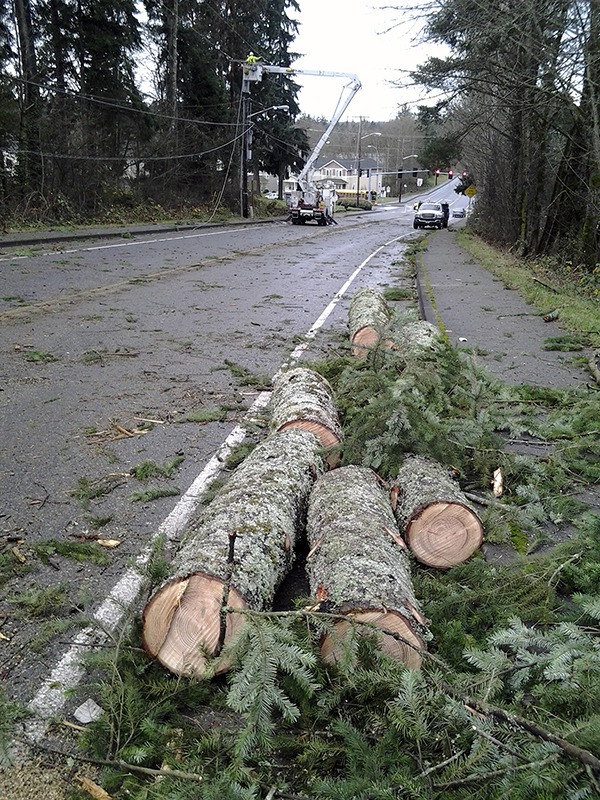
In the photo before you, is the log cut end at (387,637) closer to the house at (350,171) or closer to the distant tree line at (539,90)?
the distant tree line at (539,90)

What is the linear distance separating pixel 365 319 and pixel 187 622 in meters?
6.28

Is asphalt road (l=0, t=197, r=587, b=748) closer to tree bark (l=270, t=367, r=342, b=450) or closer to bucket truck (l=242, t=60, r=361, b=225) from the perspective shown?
tree bark (l=270, t=367, r=342, b=450)

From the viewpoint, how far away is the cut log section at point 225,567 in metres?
2.75

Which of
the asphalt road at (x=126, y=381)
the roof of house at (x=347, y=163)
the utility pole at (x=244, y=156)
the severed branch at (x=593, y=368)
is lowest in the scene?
the asphalt road at (x=126, y=381)

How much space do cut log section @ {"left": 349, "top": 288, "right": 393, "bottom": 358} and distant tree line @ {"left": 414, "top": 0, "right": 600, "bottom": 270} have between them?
23.3 feet

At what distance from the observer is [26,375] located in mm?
6887

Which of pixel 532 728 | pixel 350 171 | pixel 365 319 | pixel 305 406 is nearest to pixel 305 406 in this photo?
pixel 305 406

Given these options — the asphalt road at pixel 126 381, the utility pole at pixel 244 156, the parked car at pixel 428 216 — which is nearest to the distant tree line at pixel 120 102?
the utility pole at pixel 244 156

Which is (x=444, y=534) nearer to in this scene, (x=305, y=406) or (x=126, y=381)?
(x=305, y=406)

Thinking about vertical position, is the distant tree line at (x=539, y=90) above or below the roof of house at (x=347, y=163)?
below

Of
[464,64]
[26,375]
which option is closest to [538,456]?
[26,375]

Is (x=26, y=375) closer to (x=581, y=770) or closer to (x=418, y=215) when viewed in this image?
(x=581, y=770)

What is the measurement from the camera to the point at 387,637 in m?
2.66

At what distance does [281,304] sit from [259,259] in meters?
7.61
